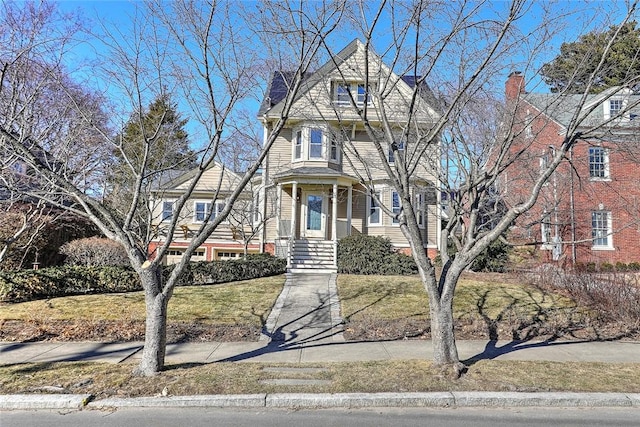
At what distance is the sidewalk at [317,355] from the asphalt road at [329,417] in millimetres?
113

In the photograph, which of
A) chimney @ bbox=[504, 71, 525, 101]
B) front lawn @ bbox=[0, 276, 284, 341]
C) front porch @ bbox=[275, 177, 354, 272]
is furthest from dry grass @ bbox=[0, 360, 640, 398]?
front porch @ bbox=[275, 177, 354, 272]

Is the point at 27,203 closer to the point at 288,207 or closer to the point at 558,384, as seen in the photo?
the point at 288,207

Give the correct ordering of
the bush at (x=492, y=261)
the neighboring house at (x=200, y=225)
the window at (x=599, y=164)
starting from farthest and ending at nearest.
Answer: the neighboring house at (x=200, y=225)
the window at (x=599, y=164)
the bush at (x=492, y=261)

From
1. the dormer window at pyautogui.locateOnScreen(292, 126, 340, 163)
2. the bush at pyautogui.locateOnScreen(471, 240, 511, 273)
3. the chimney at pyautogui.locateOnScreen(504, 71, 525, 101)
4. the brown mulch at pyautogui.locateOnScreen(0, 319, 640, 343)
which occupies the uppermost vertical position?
the dormer window at pyautogui.locateOnScreen(292, 126, 340, 163)

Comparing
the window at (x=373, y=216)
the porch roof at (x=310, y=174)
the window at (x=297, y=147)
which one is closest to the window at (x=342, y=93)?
the window at (x=297, y=147)

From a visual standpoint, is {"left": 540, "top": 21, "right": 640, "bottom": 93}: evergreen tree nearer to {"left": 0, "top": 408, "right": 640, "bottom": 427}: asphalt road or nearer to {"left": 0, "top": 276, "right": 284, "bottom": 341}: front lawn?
{"left": 0, "top": 408, "right": 640, "bottom": 427}: asphalt road

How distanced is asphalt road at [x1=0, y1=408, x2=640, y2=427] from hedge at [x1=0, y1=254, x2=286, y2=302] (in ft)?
22.1

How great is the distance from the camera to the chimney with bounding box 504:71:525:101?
8148 mm

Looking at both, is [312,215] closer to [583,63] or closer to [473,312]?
[473,312]

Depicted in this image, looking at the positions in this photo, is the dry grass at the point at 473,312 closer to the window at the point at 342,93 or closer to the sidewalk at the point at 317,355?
the sidewalk at the point at 317,355

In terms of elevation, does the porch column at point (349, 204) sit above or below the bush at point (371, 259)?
above

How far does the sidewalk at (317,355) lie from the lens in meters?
4.97

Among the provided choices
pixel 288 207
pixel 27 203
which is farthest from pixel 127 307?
pixel 288 207

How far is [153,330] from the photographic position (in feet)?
18.8
